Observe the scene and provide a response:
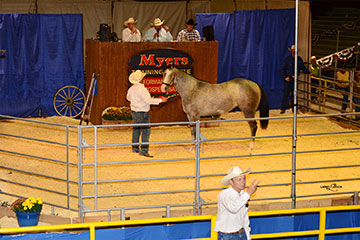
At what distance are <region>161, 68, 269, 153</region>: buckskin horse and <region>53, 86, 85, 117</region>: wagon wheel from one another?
413cm

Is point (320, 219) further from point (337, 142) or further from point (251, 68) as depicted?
point (251, 68)

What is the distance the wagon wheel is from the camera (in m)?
16.9

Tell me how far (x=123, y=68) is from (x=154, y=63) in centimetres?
75

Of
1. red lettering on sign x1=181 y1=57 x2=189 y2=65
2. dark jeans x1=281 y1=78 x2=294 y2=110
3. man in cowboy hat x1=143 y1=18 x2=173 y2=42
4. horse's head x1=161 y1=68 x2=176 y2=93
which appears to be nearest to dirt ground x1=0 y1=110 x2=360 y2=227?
dark jeans x1=281 y1=78 x2=294 y2=110

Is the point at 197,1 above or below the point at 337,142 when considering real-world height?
above

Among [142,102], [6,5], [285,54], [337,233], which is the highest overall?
[6,5]

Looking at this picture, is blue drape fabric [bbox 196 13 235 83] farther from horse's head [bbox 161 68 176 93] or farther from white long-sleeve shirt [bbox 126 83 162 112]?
white long-sleeve shirt [bbox 126 83 162 112]

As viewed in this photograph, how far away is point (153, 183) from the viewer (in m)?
11.2

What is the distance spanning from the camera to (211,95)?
44.5 ft

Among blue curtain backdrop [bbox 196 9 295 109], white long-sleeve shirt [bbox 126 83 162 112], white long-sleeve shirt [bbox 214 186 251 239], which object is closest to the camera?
white long-sleeve shirt [bbox 214 186 251 239]

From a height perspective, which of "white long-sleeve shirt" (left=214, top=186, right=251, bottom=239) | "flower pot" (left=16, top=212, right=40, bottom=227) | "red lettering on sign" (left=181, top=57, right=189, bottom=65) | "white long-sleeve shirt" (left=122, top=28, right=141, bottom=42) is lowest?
"flower pot" (left=16, top=212, right=40, bottom=227)

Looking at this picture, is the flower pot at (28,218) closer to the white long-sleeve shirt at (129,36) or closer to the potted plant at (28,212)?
the potted plant at (28,212)

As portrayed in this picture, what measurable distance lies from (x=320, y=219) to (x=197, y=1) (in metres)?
12.2

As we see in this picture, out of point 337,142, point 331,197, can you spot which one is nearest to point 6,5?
point 337,142
